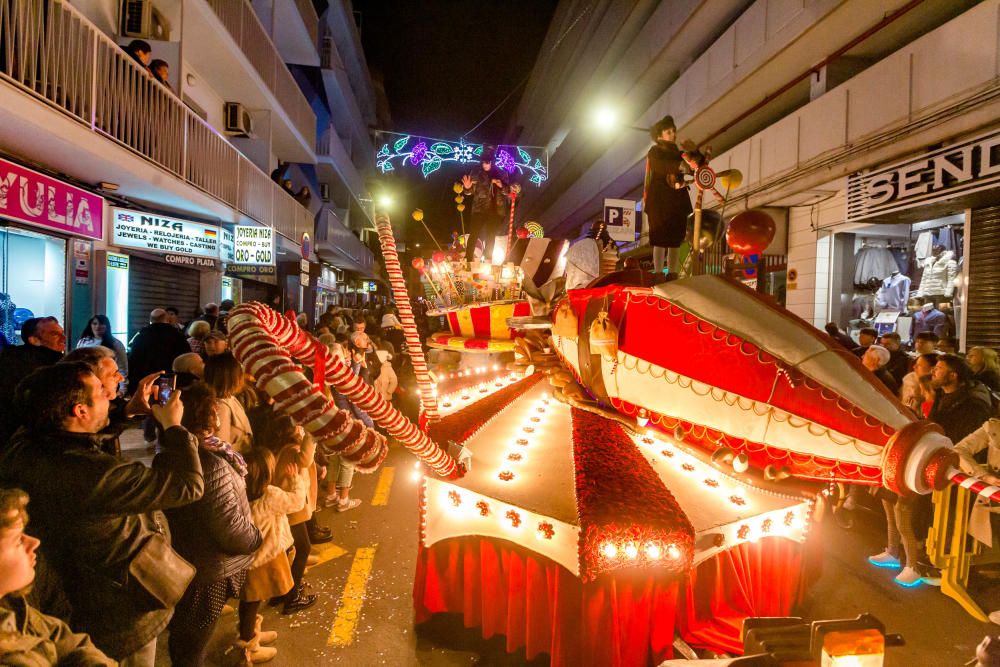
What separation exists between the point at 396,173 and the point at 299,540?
960 centimetres

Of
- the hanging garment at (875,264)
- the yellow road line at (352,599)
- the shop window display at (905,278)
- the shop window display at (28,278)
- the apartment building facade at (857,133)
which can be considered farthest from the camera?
the hanging garment at (875,264)

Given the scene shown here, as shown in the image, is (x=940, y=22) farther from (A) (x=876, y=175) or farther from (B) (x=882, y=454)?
(B) (x=882, y=454)

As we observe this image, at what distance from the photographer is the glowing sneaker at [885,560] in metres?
5.21

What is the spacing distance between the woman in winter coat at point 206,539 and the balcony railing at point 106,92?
540 centimetres

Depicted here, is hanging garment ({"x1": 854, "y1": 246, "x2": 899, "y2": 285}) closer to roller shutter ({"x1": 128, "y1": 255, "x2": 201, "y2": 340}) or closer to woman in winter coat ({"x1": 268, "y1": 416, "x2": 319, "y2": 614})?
woman in winter coat ({"x1": 268, "y1": 416, "x2": 319, "y2": 614})

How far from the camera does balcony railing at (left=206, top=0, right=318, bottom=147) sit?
37.6 ft

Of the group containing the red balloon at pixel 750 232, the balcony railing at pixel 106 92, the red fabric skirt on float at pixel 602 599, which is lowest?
the red fabric skirt on float at pixel 602 599

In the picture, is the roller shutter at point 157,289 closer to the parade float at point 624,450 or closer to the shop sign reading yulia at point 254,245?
the shop sign reading yulia at point 254,245

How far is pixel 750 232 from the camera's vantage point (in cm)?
253

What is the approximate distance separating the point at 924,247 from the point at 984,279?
1.92 metres

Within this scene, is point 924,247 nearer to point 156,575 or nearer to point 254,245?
point 156,575

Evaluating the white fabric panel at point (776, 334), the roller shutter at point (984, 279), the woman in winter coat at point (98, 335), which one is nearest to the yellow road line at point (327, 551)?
the woman in winter coat at point (98, 335)

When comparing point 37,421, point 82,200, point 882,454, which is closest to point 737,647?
point 882,454

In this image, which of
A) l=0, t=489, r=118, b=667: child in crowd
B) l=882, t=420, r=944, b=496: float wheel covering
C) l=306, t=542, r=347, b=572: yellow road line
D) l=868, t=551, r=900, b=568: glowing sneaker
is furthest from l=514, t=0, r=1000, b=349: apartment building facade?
l=0, t=489, r=118, b=667: child in crowd
